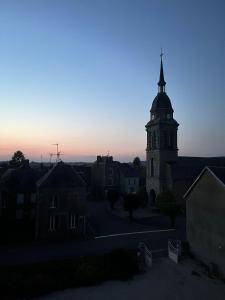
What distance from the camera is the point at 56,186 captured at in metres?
31.3

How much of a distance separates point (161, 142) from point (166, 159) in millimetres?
3065

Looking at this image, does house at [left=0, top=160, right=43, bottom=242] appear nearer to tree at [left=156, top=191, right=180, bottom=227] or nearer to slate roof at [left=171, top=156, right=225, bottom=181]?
tree at [left=156, top=191, right=180, bottom=227]

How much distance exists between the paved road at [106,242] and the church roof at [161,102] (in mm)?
19407

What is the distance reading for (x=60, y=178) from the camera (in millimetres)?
31688

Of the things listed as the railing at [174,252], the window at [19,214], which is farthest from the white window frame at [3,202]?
the railing at [174,252]

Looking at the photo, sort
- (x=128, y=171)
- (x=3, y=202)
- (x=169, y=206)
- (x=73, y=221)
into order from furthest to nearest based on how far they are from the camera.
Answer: (x=128, y=171) < (x=169, y=206) < (x=3, y=202) < (x=73, y=221)

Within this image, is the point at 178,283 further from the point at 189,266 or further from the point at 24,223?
the point at 24,223

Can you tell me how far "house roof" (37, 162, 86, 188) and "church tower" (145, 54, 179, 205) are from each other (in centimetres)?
2067

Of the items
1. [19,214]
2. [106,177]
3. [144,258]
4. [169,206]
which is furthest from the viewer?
[106,177]

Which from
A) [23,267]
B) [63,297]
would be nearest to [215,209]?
[63,297]

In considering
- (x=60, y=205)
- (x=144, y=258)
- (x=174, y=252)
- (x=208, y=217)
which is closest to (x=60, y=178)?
(x=60, y=205)

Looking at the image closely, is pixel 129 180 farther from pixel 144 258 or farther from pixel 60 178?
pixel 144 258

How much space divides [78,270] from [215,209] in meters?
12.1

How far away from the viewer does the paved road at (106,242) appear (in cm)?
2572
